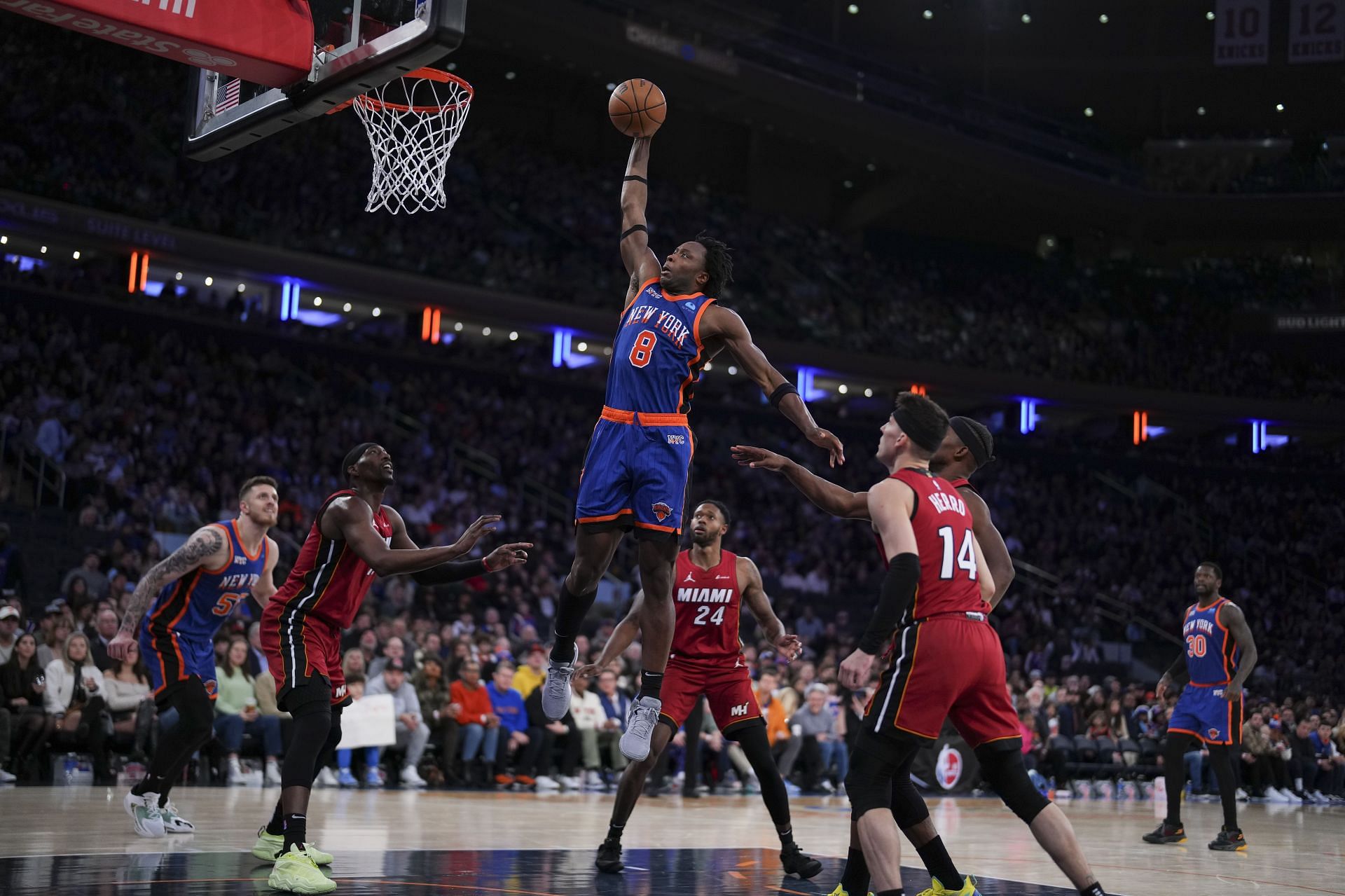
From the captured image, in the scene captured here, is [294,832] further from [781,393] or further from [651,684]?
[781,393]

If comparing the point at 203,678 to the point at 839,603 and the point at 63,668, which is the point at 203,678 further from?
the point at 839,603

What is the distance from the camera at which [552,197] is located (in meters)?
Answer: 31.0

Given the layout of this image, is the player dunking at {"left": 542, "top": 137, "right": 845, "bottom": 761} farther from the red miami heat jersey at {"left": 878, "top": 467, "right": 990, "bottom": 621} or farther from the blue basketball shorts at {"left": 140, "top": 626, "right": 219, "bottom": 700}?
the blue basketball shorts at {"left": 140, "top": 626, "right": 219, "bottom": 700}

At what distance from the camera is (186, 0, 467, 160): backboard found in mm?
6938

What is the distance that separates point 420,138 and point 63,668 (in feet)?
20.0

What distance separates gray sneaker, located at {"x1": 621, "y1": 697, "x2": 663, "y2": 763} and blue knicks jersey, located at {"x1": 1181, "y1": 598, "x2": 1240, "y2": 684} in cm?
609

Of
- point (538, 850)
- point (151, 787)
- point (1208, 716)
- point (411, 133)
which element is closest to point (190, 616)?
point (151, 787)

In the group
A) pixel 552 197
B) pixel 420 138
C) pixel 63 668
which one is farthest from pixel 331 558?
pixel 552 197

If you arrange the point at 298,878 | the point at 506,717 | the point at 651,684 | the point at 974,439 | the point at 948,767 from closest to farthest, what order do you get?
the point at 298,878 → the point at 974,439 → the point at 651,684 → the point at 506,717 → the point at 948,767

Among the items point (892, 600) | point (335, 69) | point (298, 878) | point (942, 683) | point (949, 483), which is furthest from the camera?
point (335, 69)

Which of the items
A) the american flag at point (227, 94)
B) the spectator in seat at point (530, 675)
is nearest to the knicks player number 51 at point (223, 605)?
the american flag at point (227, 94)

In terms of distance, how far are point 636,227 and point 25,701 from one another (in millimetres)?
8486

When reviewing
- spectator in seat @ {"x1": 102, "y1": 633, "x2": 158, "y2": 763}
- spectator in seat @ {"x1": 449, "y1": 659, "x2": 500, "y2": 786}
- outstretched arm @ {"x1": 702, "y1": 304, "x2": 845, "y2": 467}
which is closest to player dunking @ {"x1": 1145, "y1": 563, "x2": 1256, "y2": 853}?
outstretched arm @ {"x1": 702, "y1": 304, "x2": 845, "y2": 467}

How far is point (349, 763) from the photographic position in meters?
13.9
